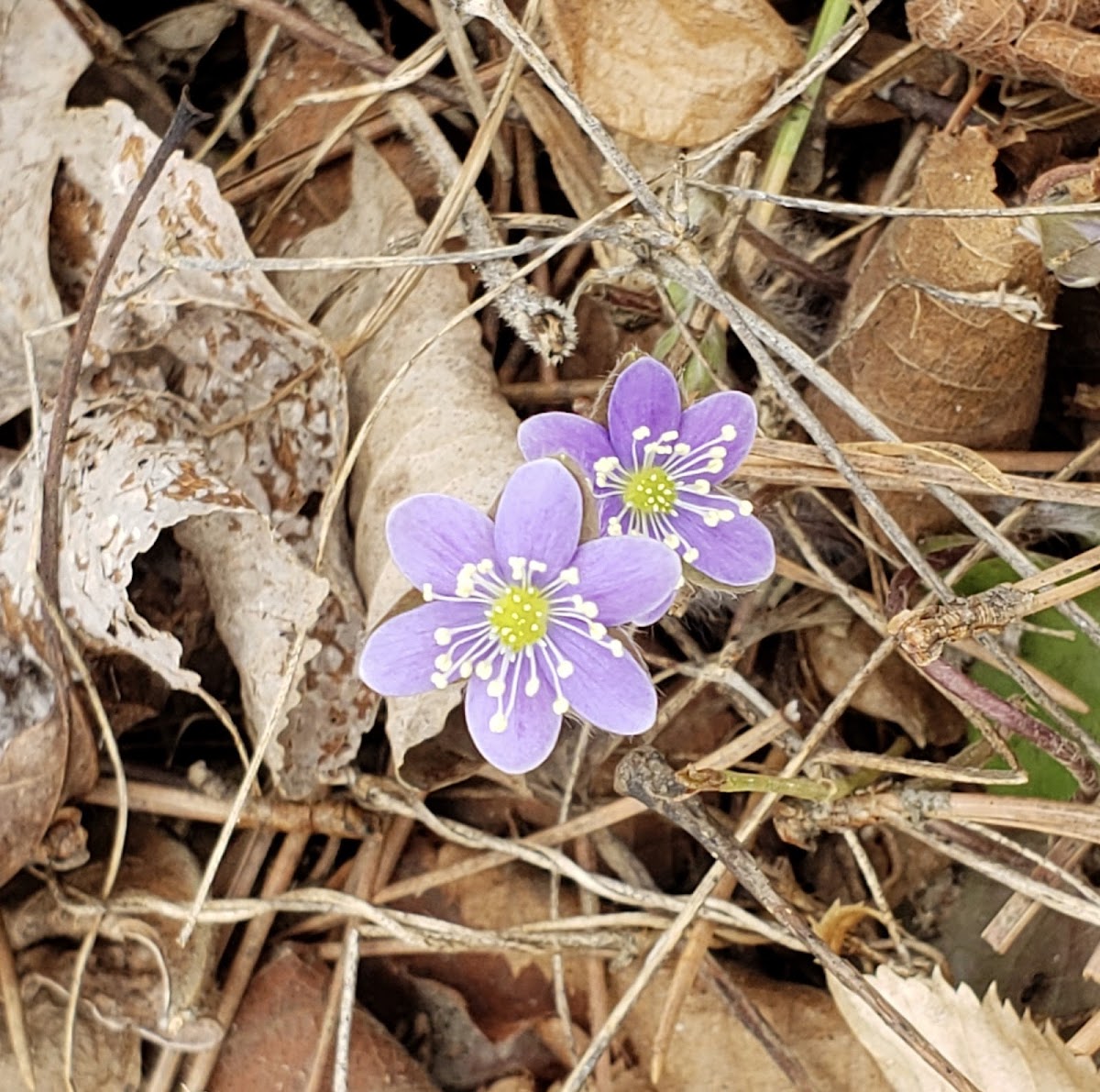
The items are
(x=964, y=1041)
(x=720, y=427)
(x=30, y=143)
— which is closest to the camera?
(x=720, y=427)

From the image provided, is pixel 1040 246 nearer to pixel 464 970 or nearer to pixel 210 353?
pixel 210 353

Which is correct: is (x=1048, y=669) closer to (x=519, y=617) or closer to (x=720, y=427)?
(x=720, y=427)

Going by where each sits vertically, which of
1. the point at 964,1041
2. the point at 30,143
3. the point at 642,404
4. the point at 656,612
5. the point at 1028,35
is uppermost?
the point at 1028,35

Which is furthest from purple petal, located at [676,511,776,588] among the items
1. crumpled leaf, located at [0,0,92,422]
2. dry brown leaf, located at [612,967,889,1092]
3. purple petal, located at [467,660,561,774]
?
crumpled leaf, located at [0,0,92,422]

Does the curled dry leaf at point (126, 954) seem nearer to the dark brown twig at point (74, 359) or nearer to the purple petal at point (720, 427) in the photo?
the dark brown twig at point (74, 359)

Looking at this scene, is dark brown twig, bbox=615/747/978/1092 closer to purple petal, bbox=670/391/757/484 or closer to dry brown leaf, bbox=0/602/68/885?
purple petal, bbox=670/391/757/484

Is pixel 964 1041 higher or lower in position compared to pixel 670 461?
lower

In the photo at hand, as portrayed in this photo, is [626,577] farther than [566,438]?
No

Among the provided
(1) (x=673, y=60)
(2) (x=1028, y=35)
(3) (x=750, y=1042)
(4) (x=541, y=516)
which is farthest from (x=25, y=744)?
(2) (x=1028, y=35)
